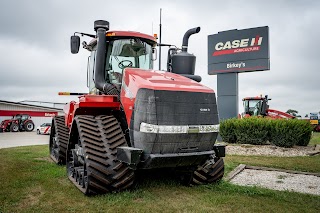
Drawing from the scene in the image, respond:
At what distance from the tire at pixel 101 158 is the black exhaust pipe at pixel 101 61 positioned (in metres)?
0.62

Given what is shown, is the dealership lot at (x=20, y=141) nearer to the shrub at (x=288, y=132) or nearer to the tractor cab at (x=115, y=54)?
the tractor cab at (x=115, y=54)

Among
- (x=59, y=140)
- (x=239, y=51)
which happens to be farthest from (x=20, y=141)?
(x=239, y=51)

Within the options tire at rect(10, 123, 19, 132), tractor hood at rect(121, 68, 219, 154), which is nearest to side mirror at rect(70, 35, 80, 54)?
tractor hood at rect(121, 68, 219, 154)

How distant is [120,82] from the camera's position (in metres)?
6.34

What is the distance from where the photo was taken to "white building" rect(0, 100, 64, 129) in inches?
1508

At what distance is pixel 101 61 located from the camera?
621 centimetres

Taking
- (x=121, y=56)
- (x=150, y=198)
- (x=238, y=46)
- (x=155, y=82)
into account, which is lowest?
(x=150, y=198)

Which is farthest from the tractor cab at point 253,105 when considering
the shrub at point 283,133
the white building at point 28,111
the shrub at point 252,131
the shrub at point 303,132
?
the white building at point 28,111

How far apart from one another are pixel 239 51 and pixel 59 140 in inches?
530

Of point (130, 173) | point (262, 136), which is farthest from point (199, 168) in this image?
point (262, 136)

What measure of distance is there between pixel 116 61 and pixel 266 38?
13.8 m

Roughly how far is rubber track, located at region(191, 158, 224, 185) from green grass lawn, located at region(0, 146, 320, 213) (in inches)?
5.5

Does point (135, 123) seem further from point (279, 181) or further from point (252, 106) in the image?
point (252, 106)

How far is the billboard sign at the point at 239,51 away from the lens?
1825 centimetres
